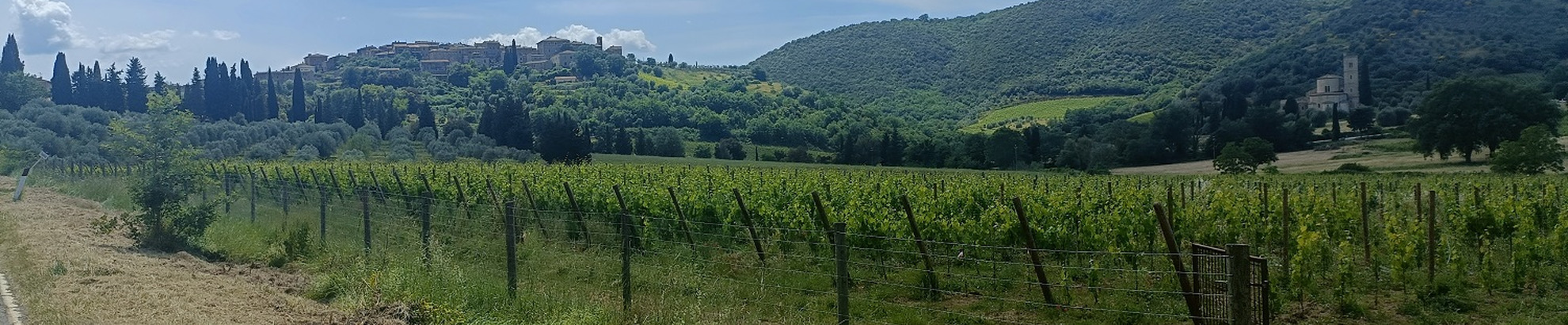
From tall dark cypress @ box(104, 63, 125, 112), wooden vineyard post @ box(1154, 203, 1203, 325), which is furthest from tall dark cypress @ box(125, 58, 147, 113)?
wooden vineyard post @ box(1154, 203, 1203, 325)

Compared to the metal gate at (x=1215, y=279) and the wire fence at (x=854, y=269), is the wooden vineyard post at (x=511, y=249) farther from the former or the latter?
the metal gate at (x=1215, y=279)

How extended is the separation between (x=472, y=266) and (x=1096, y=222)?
22.0ft

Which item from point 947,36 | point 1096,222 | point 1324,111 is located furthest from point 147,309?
point 947,36

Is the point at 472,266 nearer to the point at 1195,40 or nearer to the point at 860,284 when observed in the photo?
the point at 860,284

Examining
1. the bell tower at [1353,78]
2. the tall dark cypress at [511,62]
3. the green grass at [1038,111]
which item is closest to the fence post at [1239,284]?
the bell tower at [1353,78]

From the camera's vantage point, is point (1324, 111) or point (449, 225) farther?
point (1324, 111)

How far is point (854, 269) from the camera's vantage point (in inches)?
461

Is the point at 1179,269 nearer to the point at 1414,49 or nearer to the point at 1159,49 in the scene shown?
the point at 1414,49

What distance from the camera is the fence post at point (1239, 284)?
423 cm

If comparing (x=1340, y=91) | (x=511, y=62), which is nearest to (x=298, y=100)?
(x=511, y=62)

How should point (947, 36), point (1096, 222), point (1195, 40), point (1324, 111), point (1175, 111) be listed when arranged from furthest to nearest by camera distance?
point (947, 36) → point (1195, 40) → point (1324, 111) → point (1175, 111) → point (1096, 222)

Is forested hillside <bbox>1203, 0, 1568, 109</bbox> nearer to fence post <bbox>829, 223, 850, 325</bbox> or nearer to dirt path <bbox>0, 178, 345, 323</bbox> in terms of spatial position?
dirt path <bbox>0, 178, 345, 323</bbox>

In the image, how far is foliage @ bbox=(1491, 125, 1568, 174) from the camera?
44750mm

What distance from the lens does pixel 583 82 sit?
145875 millimetres
